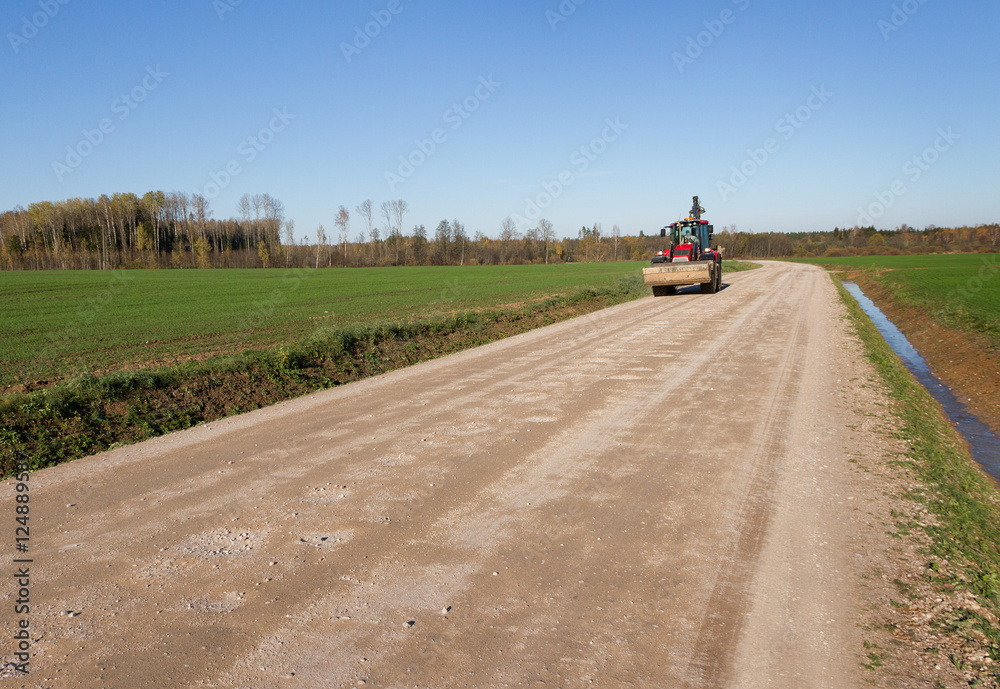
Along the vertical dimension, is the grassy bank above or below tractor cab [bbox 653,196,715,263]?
below

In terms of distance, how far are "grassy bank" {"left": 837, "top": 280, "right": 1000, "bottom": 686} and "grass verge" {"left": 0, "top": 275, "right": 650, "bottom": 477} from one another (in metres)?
8.48

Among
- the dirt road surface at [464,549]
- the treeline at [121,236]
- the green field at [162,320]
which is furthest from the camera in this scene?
the treeline at [121,236]

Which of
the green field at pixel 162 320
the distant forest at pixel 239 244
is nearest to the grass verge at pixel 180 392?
the green field at pixel 162 320

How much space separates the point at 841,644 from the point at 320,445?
17.9 feet

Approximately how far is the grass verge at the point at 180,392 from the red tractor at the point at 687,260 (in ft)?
47.7

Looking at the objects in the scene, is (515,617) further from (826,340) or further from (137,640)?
(826,340)

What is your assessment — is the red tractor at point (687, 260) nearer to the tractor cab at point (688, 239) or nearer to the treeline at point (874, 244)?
the tractor cab at point (688, 239)

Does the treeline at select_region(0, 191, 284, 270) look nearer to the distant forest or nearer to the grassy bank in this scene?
the distant forest

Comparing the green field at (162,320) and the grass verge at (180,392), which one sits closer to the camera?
the grass verge at (180,392)

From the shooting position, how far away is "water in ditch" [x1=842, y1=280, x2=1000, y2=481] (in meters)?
7.94

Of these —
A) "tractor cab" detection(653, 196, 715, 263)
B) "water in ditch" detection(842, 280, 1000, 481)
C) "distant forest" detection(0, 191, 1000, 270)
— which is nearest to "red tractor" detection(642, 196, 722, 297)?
"tractor cab" detection(653, 196, 715, 263)

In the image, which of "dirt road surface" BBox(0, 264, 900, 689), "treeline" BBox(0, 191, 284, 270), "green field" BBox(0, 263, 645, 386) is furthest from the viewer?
"treeline" BBox(0, 191, 284, 270)

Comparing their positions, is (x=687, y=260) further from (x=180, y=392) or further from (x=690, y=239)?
(x=180, y=392)

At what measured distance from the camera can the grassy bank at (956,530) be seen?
3.53 meters
